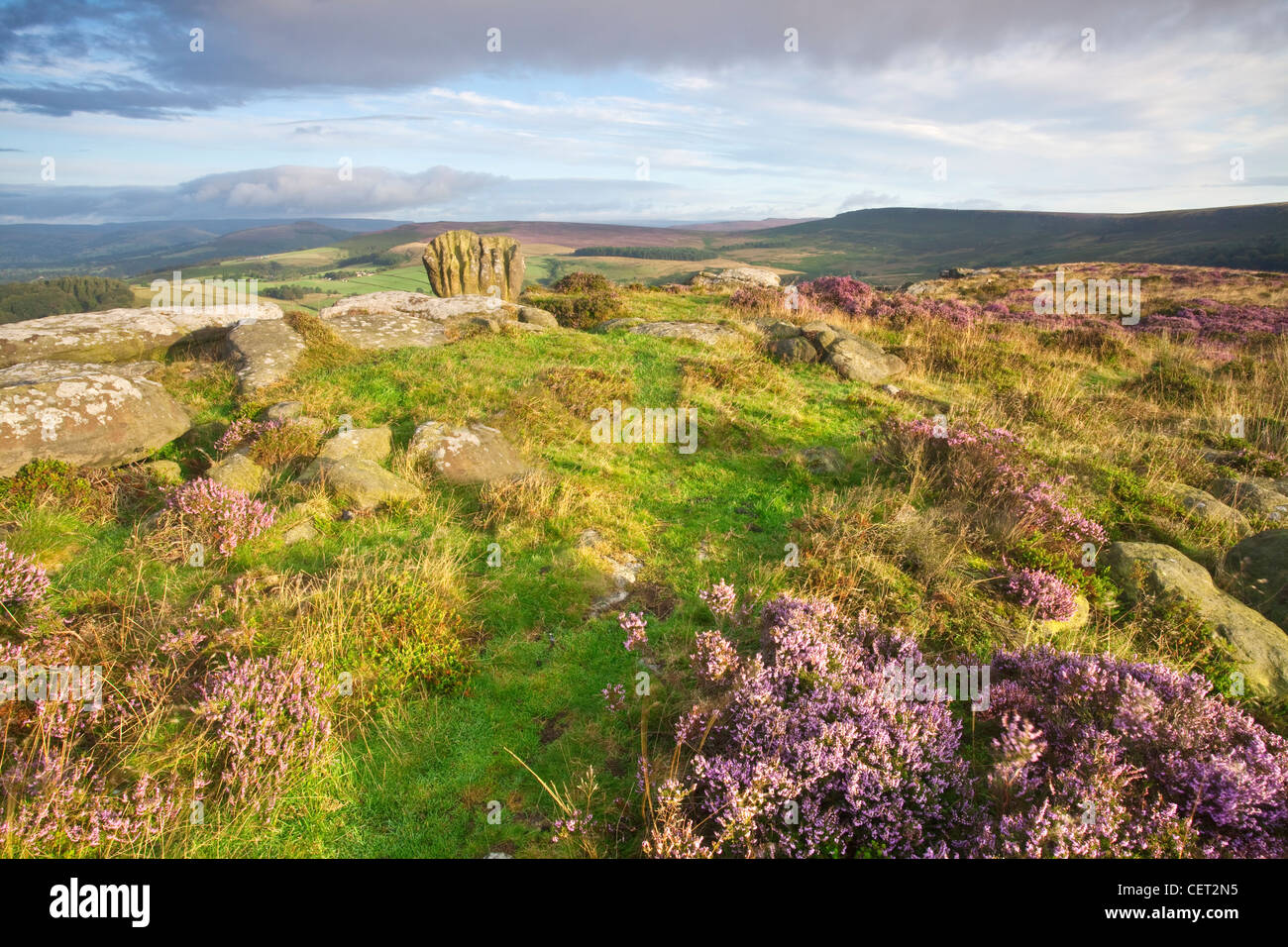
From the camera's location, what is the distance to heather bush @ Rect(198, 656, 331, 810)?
404 centimetres

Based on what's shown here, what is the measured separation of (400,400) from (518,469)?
383 centimetres

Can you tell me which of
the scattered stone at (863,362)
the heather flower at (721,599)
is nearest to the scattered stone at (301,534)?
the heather flower at (721,599)

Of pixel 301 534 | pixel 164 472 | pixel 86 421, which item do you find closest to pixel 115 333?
pixel 86 421

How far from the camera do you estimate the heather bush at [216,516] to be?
21.9 ft

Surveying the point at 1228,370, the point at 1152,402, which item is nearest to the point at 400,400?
the point at 1152,402

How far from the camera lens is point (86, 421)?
836cm

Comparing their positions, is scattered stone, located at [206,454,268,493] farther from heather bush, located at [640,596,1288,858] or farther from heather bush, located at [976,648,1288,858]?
heather bush, located at [976,648,1288,858]

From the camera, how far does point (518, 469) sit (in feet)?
30.7

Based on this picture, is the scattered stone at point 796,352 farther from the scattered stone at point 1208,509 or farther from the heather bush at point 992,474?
the scattered stone at point 1208,509

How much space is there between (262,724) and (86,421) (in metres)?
7.10

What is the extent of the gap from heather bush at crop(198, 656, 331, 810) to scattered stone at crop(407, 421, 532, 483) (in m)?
4.41

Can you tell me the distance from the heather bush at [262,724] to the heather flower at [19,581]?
2.29 m

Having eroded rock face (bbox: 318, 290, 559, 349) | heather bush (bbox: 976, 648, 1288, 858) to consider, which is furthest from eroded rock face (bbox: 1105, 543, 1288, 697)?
eroded rock face (bbox: 318, 290, 559, 349)
